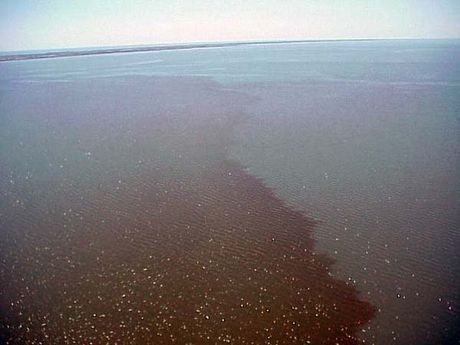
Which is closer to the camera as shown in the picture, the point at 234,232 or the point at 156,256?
the point at 156,256

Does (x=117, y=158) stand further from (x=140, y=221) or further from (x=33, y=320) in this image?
(x=33, y=320)

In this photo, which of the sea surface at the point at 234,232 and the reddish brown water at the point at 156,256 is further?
the sea surface at the point at 234,232

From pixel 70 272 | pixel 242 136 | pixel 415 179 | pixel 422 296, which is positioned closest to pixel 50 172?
pixel 70 272

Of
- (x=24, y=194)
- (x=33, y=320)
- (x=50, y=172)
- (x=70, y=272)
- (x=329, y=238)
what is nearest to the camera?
(x=33, y=320)
